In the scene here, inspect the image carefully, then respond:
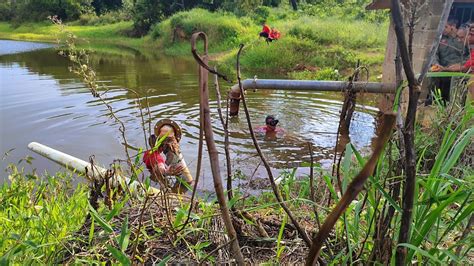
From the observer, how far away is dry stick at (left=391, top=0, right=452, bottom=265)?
0.88 m

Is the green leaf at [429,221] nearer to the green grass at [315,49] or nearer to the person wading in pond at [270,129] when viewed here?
the person wading in pond at [270,129]

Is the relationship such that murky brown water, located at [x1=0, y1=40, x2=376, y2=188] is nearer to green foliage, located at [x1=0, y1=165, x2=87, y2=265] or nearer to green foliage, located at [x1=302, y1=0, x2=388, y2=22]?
green foliage, located at [x1=0, y1=165, x2=87, y2=265]

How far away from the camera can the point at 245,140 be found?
23.6 ft

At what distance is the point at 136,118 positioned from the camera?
8.55 meters

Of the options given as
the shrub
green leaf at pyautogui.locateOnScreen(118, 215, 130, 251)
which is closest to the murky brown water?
green leaf at pyautogui.locateOnScreen(118, 215, 130, 251)

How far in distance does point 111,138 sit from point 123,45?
73.7ft

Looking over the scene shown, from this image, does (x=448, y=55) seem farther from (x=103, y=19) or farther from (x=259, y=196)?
(x=103, y=19)

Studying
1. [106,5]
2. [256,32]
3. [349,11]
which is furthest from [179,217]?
[106,5]

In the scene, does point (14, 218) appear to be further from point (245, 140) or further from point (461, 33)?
point (461, 33)

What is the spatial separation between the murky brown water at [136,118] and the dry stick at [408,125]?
2875 millimetres

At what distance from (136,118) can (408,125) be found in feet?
26.1

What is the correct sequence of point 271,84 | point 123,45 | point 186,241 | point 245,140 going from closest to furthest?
point 186,241
point 271,84
point 245,140
point 123,45

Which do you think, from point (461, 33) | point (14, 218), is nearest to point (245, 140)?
point (461, 33)

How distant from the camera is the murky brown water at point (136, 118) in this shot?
6.60m
